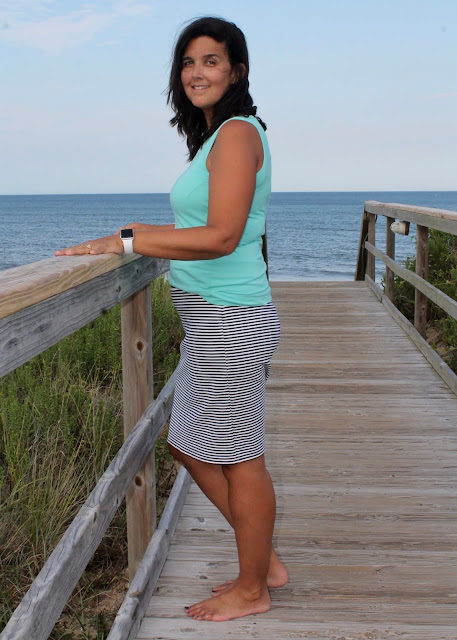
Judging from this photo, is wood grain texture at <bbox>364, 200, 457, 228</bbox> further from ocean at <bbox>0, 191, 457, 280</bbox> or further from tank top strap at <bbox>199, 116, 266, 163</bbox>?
ocean at <bbox>0, 191, 457, 280</bbox>

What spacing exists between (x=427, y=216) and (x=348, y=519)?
3210 mm

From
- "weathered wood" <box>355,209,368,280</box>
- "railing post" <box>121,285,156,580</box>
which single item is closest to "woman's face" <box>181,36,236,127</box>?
"railing post" <box>121,285,156,580</box>

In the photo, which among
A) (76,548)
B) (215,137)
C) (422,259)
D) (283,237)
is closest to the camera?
(76,548)

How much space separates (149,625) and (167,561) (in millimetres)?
442

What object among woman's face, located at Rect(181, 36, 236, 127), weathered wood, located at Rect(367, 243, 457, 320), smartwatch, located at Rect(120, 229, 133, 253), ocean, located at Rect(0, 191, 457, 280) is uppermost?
woman's face, located at Rect(181, 36, 236, 127)

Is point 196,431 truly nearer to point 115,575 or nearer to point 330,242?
point 115,575

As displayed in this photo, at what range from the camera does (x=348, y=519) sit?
3174 millimetres

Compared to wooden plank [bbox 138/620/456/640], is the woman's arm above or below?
above

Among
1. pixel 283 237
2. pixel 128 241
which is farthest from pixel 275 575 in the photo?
pixel 283 237

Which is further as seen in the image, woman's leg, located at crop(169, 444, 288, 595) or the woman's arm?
woman's leg, located at crop(169, 444, 288, 595)

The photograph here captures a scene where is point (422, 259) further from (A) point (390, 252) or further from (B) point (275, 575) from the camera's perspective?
(B) point (275, 575)

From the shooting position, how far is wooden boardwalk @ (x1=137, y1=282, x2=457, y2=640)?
240cm

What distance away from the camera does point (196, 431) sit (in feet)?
7.62

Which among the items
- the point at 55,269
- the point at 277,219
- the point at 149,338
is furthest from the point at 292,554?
the point at 277,219
